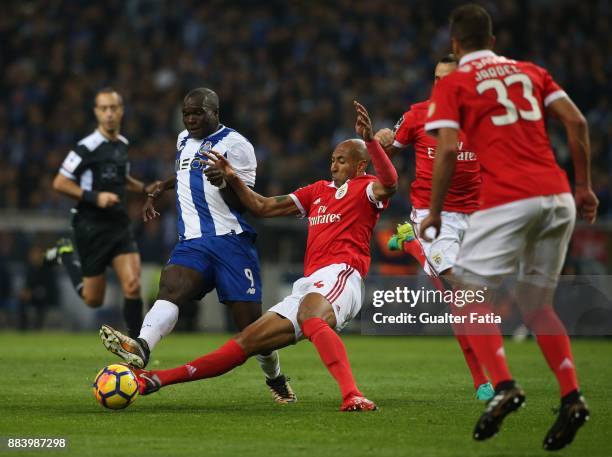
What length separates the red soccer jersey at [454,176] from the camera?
338 inches

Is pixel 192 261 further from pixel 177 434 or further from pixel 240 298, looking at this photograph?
pixel 177 434

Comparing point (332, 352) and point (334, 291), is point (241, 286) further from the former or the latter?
point (332, 352)

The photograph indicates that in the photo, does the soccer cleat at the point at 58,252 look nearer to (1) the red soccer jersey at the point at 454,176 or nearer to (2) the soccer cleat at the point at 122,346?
(1) the red soccer jersey at the point at 454,176

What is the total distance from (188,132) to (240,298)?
4.35 ft

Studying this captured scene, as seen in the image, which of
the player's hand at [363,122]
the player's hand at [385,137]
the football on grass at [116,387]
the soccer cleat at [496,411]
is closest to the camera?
the soccer cleat at [496,411]

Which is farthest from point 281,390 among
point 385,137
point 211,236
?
point 385,137

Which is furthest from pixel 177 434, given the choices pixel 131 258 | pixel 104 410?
pixel 131 258

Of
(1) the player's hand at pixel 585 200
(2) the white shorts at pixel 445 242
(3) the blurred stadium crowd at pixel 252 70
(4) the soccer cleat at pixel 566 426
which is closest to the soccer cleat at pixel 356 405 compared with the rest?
(2) the white shorts at pixel 445 242

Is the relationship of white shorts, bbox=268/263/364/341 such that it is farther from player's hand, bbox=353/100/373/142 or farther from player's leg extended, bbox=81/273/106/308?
player's leg extended, bbox=81/273/106/308

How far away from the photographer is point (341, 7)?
23.6m

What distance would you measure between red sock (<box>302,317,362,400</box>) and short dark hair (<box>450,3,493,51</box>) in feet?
7.42

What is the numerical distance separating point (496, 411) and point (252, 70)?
18.1 meters

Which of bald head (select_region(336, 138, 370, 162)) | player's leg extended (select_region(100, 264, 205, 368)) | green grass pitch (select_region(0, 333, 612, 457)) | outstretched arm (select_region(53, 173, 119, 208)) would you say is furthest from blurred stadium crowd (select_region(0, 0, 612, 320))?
player's leg extended (select_region(100, 264, 205, 368))

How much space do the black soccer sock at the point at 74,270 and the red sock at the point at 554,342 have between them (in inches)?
297
